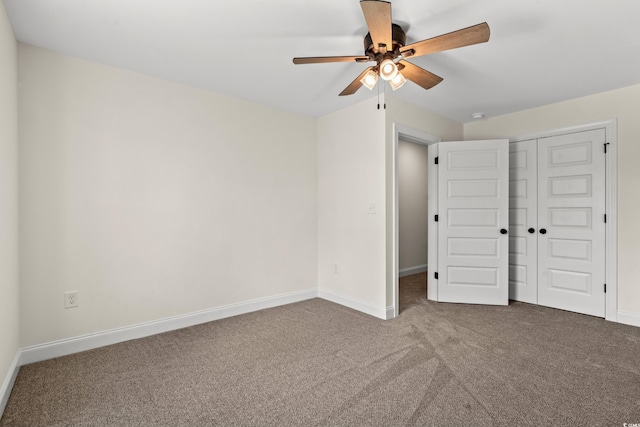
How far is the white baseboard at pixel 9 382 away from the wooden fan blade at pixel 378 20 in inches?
113

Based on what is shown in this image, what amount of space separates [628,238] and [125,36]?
4.81 m

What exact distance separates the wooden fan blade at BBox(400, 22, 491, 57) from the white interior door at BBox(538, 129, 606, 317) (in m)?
2.65

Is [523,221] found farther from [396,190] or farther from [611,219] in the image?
[396,190]

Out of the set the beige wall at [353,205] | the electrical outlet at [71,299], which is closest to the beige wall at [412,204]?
the beige wall at [353,205]

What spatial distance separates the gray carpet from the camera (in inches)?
70.4

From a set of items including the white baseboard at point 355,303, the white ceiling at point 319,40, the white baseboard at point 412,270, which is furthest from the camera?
the white baseboard at point 412,270

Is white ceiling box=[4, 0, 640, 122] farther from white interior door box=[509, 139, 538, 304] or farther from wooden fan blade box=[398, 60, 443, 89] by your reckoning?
white interior door box=[509, 139, 538, 304]

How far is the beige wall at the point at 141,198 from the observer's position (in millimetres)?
2426

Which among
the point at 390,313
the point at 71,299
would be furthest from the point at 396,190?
the point at 71,299

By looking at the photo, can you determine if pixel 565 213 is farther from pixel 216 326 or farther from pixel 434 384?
pixel 216 326

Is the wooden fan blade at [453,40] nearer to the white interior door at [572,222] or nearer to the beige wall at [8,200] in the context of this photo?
the beige wall at [8,200]

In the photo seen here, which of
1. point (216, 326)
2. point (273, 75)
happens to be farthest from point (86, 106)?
point (216, 326)

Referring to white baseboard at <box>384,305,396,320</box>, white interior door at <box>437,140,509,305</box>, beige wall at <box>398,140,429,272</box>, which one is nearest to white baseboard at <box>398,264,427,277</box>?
beige wall at <box>398,140,429,272</box>

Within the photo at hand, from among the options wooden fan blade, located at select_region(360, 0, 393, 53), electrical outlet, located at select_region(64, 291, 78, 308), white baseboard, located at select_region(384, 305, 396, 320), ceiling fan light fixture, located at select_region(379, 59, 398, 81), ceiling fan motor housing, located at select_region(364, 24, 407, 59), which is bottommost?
white baseboard, located at select_region(384, 305, 396, 320)
